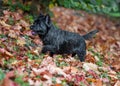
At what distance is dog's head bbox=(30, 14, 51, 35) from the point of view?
28.8ft

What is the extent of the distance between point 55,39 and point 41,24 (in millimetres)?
654

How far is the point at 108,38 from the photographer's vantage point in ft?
51.4

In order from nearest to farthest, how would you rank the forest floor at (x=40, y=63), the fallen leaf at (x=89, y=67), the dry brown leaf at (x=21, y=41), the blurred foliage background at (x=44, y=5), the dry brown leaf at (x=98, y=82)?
1. the forest floor at (x=40, y=63)
2. the dry brown leaf at (x=98, y=82)
3. the fallen leaf at (x=89, y=67)
4. the dry brown leaf at (x=21, y=41)
5. the blurred foliage background at (x=44, y=5)

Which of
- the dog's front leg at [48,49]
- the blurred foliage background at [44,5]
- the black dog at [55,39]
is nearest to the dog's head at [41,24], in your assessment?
the black dog at [55,39]

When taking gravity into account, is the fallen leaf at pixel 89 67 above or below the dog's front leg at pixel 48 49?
below

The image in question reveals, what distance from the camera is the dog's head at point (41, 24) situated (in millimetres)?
8773

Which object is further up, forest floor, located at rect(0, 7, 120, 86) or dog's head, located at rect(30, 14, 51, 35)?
dog's head, located at rect(30, 14, 51, 35)

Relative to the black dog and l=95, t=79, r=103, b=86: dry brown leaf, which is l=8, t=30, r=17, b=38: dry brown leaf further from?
l=95, t=79, r=103, b=86: dry brown leaf

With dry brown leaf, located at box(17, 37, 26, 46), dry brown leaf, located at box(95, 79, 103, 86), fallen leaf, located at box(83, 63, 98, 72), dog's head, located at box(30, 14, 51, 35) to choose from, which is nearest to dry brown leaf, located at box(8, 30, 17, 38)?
dry brown leaf, located at box(17, 37, 26, 46)

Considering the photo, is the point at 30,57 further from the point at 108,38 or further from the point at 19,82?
the point at 108,38

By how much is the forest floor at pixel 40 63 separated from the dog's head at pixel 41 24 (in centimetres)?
56

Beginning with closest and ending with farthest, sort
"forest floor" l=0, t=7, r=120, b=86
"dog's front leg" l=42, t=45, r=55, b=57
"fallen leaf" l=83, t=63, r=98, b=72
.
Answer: "forest floor" l=0, t=7, r=120, b=86 < "fallen leaf" l=83, t=63, r=98, b=72 < "dog's front leg" l=42, t=45, r=55, b=57

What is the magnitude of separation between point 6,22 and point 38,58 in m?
2.55

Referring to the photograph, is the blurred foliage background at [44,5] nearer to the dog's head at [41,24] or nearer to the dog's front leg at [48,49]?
the dog's front leg at [48,49]
